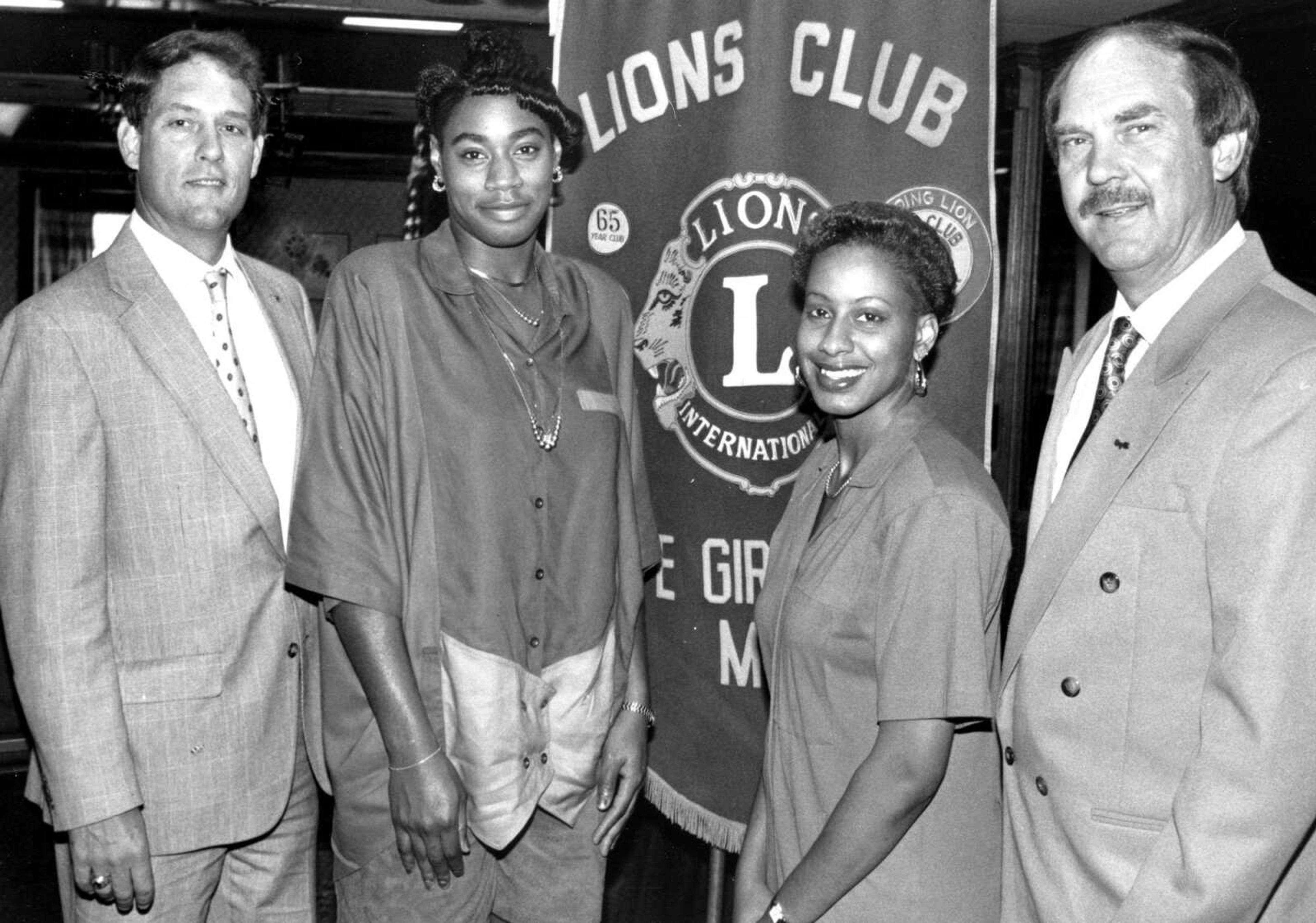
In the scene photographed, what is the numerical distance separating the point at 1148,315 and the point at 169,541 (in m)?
1.51

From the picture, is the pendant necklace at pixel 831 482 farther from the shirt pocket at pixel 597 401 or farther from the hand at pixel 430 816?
the hand at pixel 430 816

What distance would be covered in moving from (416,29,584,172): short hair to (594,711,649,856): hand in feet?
3.44

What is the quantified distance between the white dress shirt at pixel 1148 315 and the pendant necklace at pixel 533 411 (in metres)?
0.82

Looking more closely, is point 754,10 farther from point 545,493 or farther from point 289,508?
point 289,508

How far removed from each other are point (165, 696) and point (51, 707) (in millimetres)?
173

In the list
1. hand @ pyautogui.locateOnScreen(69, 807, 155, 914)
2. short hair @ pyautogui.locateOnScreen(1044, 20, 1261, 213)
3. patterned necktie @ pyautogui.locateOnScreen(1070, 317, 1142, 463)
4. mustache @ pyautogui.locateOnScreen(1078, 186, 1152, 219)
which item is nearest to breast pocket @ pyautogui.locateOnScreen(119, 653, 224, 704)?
hand @ pyautogui.locateOnScreen(69, 807, 155, 914)

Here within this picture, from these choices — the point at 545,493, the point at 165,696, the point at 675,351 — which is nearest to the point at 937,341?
the point at 675,351

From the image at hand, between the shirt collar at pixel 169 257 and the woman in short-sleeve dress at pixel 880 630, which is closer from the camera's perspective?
the woman in short-sleeve dress at pixel 880 630

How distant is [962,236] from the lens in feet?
9.11

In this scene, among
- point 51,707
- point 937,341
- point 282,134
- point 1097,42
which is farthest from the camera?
point 937,341

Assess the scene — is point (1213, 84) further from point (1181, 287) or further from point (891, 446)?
point (891, 446)

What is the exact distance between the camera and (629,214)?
2.93 m

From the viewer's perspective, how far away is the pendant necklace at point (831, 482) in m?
2.09

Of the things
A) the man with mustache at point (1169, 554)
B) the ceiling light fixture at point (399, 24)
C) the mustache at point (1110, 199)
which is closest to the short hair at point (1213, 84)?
the man with mustache at point (1169, 554)
